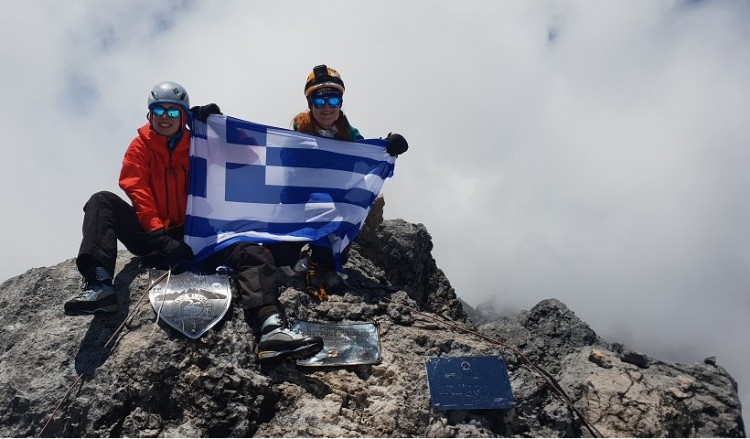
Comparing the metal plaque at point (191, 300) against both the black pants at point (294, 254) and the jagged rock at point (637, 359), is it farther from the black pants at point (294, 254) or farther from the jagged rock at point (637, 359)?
the jagged rock at point (637, 359)

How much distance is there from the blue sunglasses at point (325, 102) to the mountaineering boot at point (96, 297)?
3.28 meters

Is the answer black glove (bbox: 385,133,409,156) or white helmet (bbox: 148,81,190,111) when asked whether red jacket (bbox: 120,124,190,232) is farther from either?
black glove (bbox: 385,133,409,156)

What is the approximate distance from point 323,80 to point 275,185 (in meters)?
1.50

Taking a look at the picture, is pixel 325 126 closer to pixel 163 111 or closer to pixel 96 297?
pixel 163 111

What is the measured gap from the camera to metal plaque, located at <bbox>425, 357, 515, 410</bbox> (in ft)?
18.9

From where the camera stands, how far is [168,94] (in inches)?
269

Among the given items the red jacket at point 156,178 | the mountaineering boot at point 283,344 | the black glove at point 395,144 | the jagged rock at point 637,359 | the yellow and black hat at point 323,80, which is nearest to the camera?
the mountaineering boot at point 283,344

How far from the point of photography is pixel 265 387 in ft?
18.7

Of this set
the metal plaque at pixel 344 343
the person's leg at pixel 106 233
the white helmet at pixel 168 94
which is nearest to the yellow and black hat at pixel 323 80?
the white helmet at pixel 168 94

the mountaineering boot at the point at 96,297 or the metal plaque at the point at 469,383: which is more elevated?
the mountaineering boot at the point at 96,297

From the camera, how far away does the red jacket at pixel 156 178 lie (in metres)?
6.52

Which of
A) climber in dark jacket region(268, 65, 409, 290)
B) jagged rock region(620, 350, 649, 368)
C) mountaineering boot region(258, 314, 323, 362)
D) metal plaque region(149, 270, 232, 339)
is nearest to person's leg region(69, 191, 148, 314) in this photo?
metal plaque region(149, 270, 232, 339)

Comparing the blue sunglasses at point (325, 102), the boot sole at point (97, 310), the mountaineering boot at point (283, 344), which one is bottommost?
the mountaineering boot at point (283, 344)

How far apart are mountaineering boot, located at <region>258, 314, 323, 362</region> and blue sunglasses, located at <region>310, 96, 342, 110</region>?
3106 mm
